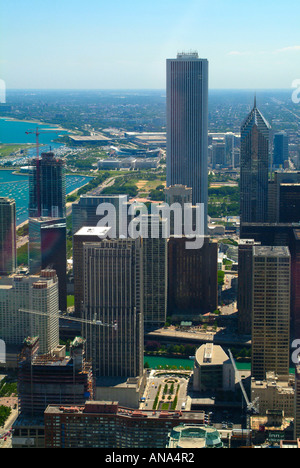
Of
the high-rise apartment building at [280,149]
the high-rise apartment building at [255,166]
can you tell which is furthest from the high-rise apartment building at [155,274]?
the high-rise apartment building at [280,149]

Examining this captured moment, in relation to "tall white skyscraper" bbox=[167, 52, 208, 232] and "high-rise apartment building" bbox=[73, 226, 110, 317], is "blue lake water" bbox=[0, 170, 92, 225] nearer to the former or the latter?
"tall white skyscraper" bbox=[167, 52, 208, 232]

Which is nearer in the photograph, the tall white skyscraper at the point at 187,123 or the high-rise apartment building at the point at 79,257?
the high-rise apartment building at the point at 79,257

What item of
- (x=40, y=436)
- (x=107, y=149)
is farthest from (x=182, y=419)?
(x=107, y=149)

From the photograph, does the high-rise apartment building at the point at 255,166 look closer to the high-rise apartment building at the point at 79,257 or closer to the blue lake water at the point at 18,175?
the high-rise apartment building at the point at 79,257

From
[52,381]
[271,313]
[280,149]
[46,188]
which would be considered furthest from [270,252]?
[280,149]

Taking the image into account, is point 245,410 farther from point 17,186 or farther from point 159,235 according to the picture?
point 17,186
